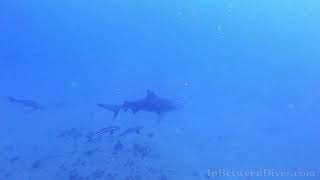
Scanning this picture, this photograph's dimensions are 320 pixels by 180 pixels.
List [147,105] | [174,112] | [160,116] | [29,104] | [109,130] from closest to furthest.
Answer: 1. [147,105]
2. [109,130]
3. [160,116]
4. [174,112]
5. [29,104]

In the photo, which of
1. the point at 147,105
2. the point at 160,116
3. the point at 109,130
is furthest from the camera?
the point at 160,116

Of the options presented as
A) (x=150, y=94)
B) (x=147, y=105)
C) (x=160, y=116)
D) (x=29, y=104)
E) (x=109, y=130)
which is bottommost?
(x=109, y=130)

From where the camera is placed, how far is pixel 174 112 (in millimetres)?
14469

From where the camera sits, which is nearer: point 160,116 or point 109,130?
point 109,130

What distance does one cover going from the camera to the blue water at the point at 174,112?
11.3 m

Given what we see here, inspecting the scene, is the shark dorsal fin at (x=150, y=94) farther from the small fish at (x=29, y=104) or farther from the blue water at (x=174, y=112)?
the small fish at (x=29, y=104)

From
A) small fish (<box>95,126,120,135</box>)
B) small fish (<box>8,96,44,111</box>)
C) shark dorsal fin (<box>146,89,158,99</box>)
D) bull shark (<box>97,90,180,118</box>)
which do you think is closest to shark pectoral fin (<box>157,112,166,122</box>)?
bull shark (<box>97,90,180,118</box>)

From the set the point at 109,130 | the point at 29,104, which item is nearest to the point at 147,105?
the point at 109,130

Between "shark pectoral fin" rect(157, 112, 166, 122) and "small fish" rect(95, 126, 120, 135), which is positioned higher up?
"shark pectoral fin" rect(157, 112, 166, 122)

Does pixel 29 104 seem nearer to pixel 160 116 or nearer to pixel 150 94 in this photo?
pixel 160 116

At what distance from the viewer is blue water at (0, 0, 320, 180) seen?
Result: 1133 cm

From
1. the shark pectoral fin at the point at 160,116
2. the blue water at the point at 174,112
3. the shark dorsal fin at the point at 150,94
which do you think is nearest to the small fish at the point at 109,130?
the blue water at the point at 174,112

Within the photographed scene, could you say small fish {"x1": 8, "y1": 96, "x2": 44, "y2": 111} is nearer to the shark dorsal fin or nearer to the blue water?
the blue water

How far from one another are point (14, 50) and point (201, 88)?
77.1 ft
